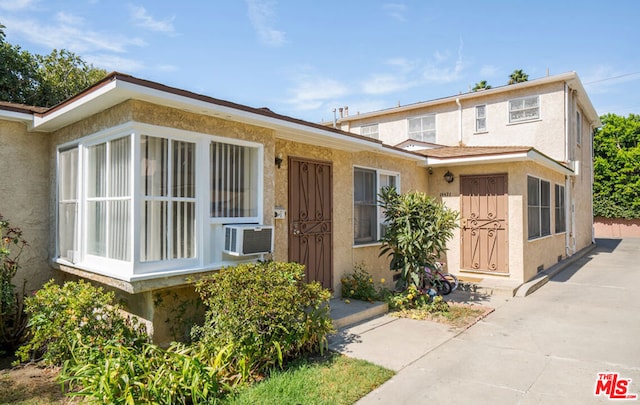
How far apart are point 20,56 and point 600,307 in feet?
55.4

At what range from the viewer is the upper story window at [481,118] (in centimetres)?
1552

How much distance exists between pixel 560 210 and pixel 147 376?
13.7 m

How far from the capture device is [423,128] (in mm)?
17281

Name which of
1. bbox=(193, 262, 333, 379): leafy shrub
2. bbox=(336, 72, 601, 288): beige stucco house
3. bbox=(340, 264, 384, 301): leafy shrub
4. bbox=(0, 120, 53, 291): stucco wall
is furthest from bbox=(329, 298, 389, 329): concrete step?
bbox=(0, 120, 53, 291): stucco wall

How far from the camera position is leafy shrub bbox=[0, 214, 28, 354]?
5016mm

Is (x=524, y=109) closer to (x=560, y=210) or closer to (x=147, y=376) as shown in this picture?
(x=560, y=210)

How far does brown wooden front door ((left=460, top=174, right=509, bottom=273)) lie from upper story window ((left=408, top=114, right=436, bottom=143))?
24.4 ft

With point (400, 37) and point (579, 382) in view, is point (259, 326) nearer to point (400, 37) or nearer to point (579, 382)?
point (579, 382)

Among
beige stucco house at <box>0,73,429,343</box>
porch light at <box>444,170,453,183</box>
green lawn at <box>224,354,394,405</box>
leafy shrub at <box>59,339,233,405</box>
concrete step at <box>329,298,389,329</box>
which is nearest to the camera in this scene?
leafy shrub at <box>59,339,233,405</box>

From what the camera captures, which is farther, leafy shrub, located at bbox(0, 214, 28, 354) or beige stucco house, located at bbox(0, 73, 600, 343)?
leafy shrub, located at bbox(0, 214, 28, 354)

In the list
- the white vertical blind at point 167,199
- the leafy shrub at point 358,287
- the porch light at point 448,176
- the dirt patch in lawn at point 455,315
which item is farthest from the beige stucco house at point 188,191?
the dirt patch in lawn at point 455,315

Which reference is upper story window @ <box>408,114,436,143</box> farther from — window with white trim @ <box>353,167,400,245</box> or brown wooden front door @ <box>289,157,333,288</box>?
brown wooden front door @ <box>289,157,333,288</box>

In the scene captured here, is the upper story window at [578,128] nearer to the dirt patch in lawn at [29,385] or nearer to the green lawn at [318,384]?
the green lawn at [318,384]

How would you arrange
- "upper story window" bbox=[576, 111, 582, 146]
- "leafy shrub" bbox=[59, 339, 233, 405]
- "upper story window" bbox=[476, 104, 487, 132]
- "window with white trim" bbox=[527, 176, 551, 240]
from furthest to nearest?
"upper story window" bbox=[476, 104, 487, 132] < "upper story window" bbox=[576, 111, 582, 146] < "window with white trim" bbox=[527, 176, 551, 240] < "leafy shrub" bbox=[59, 339, 233, 405]
